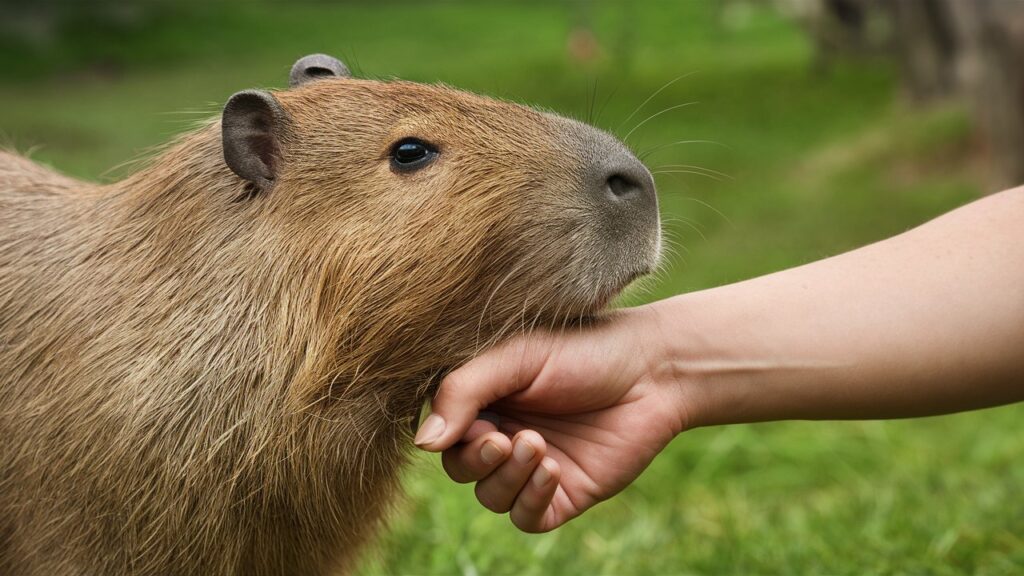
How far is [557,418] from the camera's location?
320cm

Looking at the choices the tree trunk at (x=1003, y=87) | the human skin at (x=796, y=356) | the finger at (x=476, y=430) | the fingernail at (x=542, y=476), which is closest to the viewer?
the fingernail at (x=542, y=476)

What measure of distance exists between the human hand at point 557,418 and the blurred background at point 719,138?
29cm

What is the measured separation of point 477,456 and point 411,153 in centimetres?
79

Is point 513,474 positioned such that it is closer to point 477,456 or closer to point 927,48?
point 477,456

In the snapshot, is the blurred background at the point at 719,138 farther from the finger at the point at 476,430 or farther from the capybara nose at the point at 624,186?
the finger at the point at 476,430

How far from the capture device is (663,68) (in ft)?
79.8

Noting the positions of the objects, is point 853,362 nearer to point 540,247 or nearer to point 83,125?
point 540,247

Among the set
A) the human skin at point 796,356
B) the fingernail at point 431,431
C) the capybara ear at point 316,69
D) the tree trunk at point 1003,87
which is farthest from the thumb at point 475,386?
the tree trunk at point 1003,87

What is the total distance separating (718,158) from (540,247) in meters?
16.0

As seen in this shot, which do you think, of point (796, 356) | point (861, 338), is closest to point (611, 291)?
point (796, 356)

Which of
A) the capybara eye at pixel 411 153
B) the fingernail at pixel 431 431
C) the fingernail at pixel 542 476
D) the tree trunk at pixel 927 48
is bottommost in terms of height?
the tree trunk at pixel 927 48

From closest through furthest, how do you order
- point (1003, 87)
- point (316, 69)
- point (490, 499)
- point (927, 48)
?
point (490, 499), point (316, 69), point (1003, 87), point (927, 48)

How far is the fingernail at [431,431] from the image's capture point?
281cm

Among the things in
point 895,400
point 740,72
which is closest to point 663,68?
point 740,72
